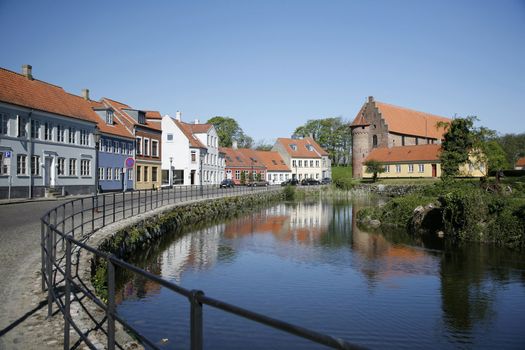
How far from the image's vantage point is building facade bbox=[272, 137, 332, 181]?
290ft

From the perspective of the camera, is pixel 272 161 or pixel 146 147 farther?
pixel 272 161

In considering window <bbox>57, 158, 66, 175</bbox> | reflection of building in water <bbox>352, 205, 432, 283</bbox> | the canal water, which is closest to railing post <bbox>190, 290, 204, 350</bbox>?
the canal water

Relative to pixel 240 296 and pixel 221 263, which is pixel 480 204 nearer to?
pixel 221 263

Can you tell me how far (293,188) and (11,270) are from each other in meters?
49.2

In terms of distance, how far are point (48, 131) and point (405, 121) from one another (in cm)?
6551

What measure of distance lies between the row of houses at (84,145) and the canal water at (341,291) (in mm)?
7762

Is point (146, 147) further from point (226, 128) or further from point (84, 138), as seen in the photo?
point (226, 128)

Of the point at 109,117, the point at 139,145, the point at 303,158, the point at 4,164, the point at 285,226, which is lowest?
the point at 285,226

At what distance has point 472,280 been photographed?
47.9 feet

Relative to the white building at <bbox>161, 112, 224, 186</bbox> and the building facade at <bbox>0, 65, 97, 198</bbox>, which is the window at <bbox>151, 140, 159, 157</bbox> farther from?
the building facade at <bbox>0, 65, 97, 198</bbox>

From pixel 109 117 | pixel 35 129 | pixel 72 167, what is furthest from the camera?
pixel 109 117

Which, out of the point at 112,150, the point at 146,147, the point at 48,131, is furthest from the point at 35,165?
the point at 146,147

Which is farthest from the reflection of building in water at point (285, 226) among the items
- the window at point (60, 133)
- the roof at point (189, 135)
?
the roof at point (189, 135)

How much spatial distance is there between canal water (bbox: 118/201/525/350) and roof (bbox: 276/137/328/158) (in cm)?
6664
